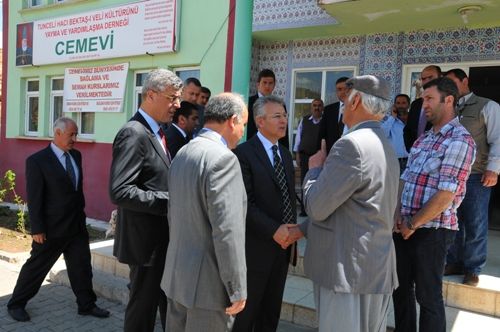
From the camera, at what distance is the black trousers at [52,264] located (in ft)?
12.9

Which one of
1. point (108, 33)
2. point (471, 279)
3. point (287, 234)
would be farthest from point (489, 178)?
point (108, 33)

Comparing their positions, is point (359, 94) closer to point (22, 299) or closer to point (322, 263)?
point (322, 263)

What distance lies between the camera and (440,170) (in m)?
2.56

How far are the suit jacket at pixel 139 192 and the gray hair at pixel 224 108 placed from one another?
598mm

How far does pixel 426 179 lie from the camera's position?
266 cm

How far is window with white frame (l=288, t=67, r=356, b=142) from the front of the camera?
287 inches

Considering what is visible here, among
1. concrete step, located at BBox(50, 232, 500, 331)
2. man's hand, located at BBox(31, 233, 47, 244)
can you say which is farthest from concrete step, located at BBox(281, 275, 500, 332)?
man's hand, located at BBox(31, 233, 47, 244)

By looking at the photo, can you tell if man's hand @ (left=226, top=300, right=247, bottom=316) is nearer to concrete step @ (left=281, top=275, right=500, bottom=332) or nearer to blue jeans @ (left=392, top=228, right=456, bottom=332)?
blue jeans @ (left=392, top=228, right=456, bottom=332)

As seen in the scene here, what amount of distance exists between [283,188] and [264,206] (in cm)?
21

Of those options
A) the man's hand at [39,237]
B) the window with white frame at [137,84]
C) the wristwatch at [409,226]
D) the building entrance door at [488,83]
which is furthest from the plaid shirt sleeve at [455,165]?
the window with white frame at [137,84]

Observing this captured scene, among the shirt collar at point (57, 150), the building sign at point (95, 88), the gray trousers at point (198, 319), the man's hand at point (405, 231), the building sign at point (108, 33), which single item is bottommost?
the gray trousers at point (198, 319)

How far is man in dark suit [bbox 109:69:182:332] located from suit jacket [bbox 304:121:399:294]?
3.55 ft

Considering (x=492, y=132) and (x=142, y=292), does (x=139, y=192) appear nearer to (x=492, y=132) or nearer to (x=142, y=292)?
(x=142, y=292)

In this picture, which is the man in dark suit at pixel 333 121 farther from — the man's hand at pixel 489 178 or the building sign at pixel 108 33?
the building sign at pixel 108 33
